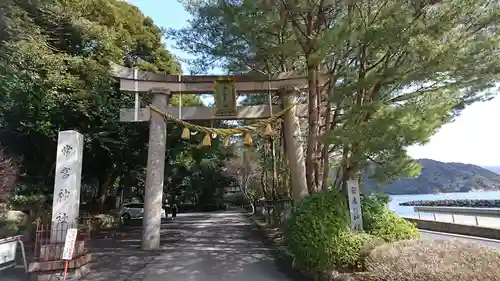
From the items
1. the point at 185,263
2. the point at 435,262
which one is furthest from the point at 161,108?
the point at 435,262

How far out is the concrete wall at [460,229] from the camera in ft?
38.7

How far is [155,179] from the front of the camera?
11.6 meters

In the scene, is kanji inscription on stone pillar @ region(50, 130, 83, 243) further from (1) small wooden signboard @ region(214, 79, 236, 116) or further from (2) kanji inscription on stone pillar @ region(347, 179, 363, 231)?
(2) kanji inscription on stone pillar @ region(347, 179, 363, 231)

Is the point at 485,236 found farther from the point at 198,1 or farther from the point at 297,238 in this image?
the point at 198,1

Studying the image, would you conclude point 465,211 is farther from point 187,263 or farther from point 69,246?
point 69,246

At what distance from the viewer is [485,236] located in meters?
12.0

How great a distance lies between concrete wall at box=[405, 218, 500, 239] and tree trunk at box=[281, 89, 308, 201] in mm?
6767

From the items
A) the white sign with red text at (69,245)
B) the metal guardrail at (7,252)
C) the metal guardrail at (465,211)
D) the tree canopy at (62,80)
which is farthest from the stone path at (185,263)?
the metal guardrail at (465,211)

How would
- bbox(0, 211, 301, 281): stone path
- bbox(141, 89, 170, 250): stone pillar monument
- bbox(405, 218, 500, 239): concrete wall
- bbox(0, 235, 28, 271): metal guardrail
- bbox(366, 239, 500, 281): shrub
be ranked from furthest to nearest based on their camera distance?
bbox(405, 218, 500, 239): concrete wall → bbox(141, 89, 170, 250): stone pillar monument → bbox(0, 211, 301, 281): stone path → bbox(0, 235, 28, 271): metal guardrail → bbox(366, 239, 500, 281): shrub

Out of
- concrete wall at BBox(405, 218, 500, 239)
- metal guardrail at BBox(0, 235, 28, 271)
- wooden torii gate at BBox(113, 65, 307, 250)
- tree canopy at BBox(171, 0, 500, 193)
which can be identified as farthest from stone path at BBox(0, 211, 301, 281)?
concrete wall at BBox(405, 218, 500, 239)

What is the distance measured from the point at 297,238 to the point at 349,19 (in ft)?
14.4

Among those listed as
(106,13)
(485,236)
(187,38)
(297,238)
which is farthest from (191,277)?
(106,13)

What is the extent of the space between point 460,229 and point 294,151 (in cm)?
782

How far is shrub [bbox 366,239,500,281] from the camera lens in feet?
13.4
